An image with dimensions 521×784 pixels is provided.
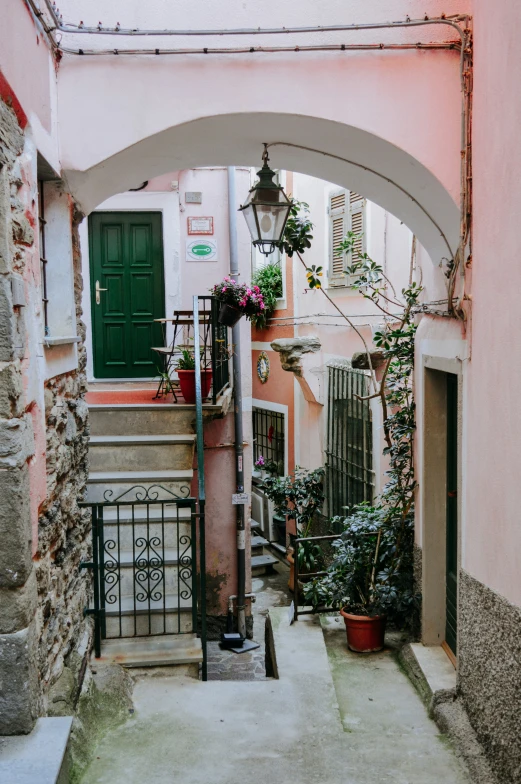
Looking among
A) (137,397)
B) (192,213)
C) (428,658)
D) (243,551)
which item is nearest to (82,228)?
(192,213)

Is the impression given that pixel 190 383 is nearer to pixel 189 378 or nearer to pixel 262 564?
pixel 189 378

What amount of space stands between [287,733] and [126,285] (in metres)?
6.67

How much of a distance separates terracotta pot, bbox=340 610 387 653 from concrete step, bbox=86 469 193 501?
1.78 meters

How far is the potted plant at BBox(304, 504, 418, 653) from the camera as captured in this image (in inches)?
225

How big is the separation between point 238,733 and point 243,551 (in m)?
4.60

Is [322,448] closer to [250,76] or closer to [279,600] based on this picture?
[279,600]

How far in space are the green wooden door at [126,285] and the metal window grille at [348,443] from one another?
2438 millimetres

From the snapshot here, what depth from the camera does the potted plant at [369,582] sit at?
5.70 meters

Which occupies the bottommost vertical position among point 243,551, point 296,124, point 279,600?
point 279,600

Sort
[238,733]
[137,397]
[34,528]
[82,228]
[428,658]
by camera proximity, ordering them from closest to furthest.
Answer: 1. [34,528]
2. [238,733]
3. [428,658]
4. [137,397]
5. [82,228]

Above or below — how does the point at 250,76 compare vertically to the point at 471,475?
above

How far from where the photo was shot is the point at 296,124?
449 centimetres

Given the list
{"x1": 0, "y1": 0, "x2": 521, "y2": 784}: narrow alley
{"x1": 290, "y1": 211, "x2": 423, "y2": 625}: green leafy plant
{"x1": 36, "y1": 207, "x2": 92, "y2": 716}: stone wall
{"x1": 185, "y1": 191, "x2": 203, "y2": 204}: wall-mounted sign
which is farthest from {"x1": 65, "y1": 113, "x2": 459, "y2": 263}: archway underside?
{"x1": 185, "y1": 191, "x2": 203, "y2": 204}: wall-mounted sign

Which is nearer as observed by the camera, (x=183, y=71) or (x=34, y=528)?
(x=34, y=528)
